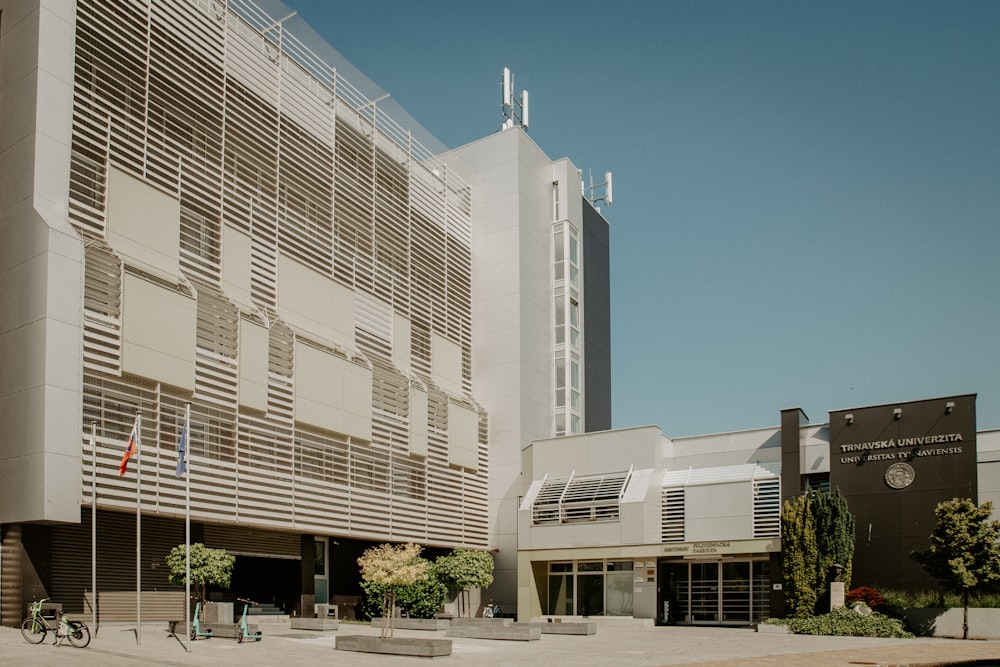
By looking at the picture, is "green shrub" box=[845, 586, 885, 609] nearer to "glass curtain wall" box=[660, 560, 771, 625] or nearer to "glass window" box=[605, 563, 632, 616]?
"glass curtain wall" box=[660, 560, 771, 625]

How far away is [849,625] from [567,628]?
899 centimetres

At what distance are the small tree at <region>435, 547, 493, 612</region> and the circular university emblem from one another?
15.2 m

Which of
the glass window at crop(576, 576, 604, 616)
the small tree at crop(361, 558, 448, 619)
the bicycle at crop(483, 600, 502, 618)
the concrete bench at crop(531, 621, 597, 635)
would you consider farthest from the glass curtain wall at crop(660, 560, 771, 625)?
the concrete bench at crop(531, 621, 597, 635)

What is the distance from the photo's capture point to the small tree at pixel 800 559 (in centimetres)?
3406

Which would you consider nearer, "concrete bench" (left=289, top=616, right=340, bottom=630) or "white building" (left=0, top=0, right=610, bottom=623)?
"white building" (left=0, top=0, right=610, bottom=623)

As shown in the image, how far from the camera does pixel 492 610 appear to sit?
42219 mm

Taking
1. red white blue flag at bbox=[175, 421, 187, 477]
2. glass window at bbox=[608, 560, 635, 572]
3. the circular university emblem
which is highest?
red white blue flag at bbox=[175, 421, 187, 477]

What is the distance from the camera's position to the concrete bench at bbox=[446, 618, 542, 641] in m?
28.6

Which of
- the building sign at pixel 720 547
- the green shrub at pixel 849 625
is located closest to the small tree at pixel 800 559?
the green shrub at pixel 849 625

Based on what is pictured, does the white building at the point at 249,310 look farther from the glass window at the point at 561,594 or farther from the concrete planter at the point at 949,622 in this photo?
the concrete planter at the point at 949,622

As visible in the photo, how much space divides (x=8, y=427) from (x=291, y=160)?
14.4 metres

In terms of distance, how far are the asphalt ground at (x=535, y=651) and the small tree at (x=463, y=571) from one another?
16.4ft

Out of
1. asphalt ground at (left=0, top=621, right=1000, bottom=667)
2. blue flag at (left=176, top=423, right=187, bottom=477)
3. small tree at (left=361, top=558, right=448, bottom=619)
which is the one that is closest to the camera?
asphalt ground at (left=0, top=621, right=1000, bottom=667)

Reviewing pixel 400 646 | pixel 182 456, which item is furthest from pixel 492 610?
pixel 182 456
